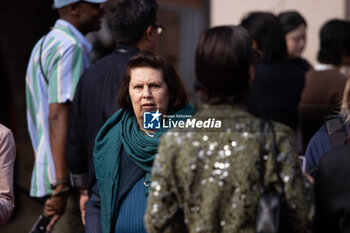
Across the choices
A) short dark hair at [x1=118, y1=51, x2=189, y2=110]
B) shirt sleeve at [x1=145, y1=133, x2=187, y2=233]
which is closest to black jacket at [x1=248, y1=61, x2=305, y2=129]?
short dark hair at [x1=118, y1=51, x2=189, y2=110]

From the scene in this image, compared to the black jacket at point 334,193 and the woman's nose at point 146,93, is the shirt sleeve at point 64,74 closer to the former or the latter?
the woman's nose at point 146,93

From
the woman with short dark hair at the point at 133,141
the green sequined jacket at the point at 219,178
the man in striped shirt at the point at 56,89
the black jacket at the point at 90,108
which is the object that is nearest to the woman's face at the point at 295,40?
the man in striped shirt at the point at 56,89

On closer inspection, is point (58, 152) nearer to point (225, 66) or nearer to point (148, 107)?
point (148, 107)

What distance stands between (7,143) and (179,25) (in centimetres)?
511

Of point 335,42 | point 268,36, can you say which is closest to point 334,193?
point 268,36

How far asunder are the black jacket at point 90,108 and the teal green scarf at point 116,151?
476 millimetres

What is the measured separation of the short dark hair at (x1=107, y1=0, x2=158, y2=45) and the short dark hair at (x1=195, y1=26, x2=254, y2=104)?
5.05ft

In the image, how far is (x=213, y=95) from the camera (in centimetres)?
254

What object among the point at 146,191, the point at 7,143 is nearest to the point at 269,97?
the point at 146,191

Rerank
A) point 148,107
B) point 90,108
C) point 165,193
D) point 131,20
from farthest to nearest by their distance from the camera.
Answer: point 131,20
point 90,108
point 148,107
point 165,193

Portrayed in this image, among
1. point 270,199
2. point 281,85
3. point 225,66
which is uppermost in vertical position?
point 225,66

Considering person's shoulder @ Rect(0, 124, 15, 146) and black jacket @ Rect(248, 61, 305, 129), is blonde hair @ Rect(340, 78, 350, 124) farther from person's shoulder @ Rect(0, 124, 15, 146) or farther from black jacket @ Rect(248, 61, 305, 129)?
black jacket @ Rect(248, 61, 305, 129)

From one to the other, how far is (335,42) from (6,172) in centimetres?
269

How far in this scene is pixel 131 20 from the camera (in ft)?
13.3
